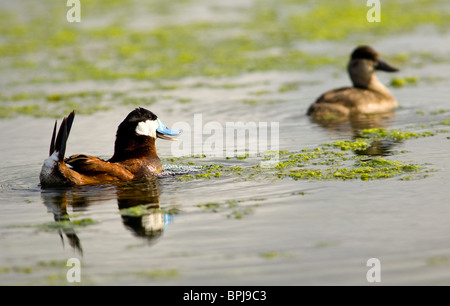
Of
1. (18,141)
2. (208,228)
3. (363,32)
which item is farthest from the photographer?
(363,32)

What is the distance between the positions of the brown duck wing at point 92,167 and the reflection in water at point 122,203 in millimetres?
153

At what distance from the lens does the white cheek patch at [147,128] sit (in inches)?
386

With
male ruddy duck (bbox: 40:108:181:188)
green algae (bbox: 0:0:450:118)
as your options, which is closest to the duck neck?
male ruddy duck (bbox: 40:108:181:188)

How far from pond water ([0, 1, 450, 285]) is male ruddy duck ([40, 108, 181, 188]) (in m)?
0.16

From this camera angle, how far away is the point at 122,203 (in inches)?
329

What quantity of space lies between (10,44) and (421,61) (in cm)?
1133

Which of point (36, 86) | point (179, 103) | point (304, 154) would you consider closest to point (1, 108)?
point (36, 86)

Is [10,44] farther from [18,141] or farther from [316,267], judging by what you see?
[316,267]

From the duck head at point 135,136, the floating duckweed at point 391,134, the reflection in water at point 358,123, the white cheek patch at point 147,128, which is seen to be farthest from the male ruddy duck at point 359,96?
the duck head at point 135,136

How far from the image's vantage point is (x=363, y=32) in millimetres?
21906

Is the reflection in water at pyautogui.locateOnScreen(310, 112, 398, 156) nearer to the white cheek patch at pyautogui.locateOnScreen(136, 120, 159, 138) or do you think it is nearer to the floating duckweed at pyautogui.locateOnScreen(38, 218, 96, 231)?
the white cheek patch at pyautogui.locateOnScreen(136, 120, 159, 138)

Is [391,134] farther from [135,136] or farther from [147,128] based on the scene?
[135,136]

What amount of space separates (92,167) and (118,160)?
672 millimetres

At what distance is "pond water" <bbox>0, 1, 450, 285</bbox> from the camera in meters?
6.17
